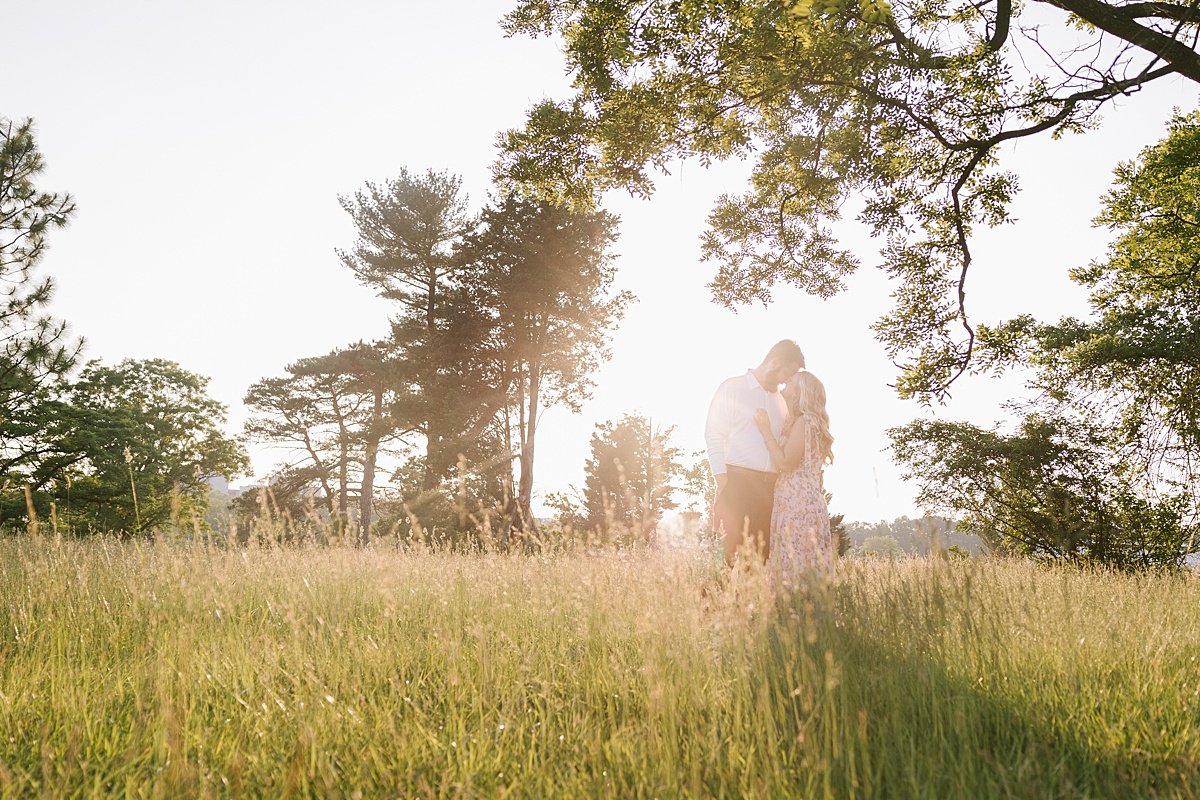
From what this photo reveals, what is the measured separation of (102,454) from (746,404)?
24562 millimetres

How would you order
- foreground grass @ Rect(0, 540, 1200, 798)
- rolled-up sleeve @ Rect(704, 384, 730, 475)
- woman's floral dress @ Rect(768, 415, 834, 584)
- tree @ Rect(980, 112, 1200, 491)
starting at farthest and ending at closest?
tree @ Rect(980, 112, 1200, 491) → rolled-up sleeve @ Rect(704, 384, 730, 475) → woman's floral dress @ Rect(768, 415, 834, 584) → foreground grass @ Rect(0, 540, 1200, 798)

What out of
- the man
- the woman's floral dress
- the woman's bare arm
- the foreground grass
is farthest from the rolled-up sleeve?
the foreground grass

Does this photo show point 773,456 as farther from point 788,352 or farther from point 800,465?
point 788,352

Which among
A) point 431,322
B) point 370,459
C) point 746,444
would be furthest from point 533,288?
point 746,444

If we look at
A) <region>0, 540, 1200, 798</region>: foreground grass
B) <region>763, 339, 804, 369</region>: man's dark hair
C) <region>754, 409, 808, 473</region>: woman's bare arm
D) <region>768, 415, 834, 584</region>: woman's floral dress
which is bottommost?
<region>0, 540, 1200, 798</region>: foreground grass

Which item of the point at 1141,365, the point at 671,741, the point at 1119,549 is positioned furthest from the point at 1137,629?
the point at 1119,549

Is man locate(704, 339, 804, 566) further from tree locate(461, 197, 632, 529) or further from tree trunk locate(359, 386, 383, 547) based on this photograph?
tree trunk locate(359, 386, 383, 547)

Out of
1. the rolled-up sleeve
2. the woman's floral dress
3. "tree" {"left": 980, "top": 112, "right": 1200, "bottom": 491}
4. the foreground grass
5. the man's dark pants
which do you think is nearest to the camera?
the foreground grass

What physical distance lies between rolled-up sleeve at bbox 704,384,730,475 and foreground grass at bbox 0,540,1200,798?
1.40 m

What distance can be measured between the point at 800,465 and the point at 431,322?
19373mm

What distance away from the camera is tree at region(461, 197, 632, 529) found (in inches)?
768

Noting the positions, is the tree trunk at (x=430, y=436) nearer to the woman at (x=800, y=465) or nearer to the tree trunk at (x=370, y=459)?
the tree trunk at (x=370, y=459)

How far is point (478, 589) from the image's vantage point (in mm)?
4273

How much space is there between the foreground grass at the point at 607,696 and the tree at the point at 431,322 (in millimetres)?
16114
